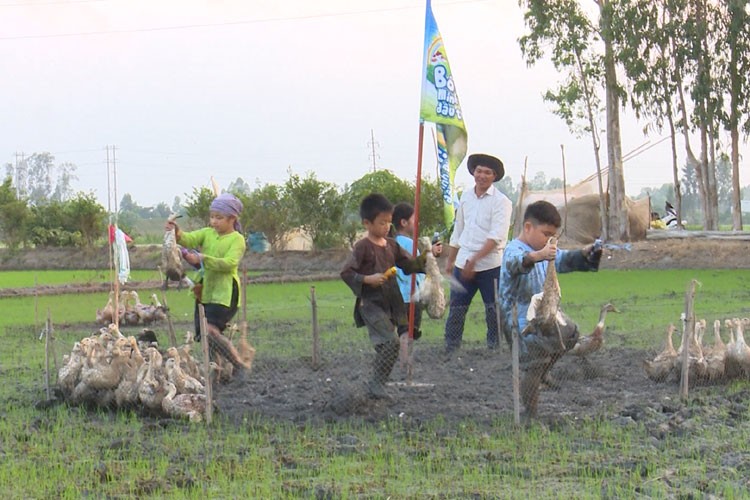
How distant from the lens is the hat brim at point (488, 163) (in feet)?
35.1

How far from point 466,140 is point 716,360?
10.0 ft

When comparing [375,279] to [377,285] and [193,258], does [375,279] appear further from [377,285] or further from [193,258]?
[193,258]

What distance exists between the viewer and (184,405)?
8.33 metres

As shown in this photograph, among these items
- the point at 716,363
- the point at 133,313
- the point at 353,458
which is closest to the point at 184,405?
the point at 353,458

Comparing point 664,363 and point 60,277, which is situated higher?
point 60,277

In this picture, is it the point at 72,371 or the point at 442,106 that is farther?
the point at 442,106

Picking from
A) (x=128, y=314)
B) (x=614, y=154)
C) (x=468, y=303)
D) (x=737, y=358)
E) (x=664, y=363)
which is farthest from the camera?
(x=614, y=154)

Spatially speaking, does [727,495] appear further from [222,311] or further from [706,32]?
[706,32]

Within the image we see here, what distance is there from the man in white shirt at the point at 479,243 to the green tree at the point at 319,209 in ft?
88.9

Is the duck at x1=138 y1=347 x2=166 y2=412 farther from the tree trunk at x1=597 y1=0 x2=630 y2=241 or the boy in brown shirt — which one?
the tree trunk at x1=597 y1=0 x2=630 y2=241

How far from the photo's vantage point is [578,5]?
127ft

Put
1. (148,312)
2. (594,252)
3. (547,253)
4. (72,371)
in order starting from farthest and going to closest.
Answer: (148,312)
(72,371)
(594,252)
(547,253)

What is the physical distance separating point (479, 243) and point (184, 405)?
433cm

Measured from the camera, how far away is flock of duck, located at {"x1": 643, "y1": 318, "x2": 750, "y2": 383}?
9.38 metres
